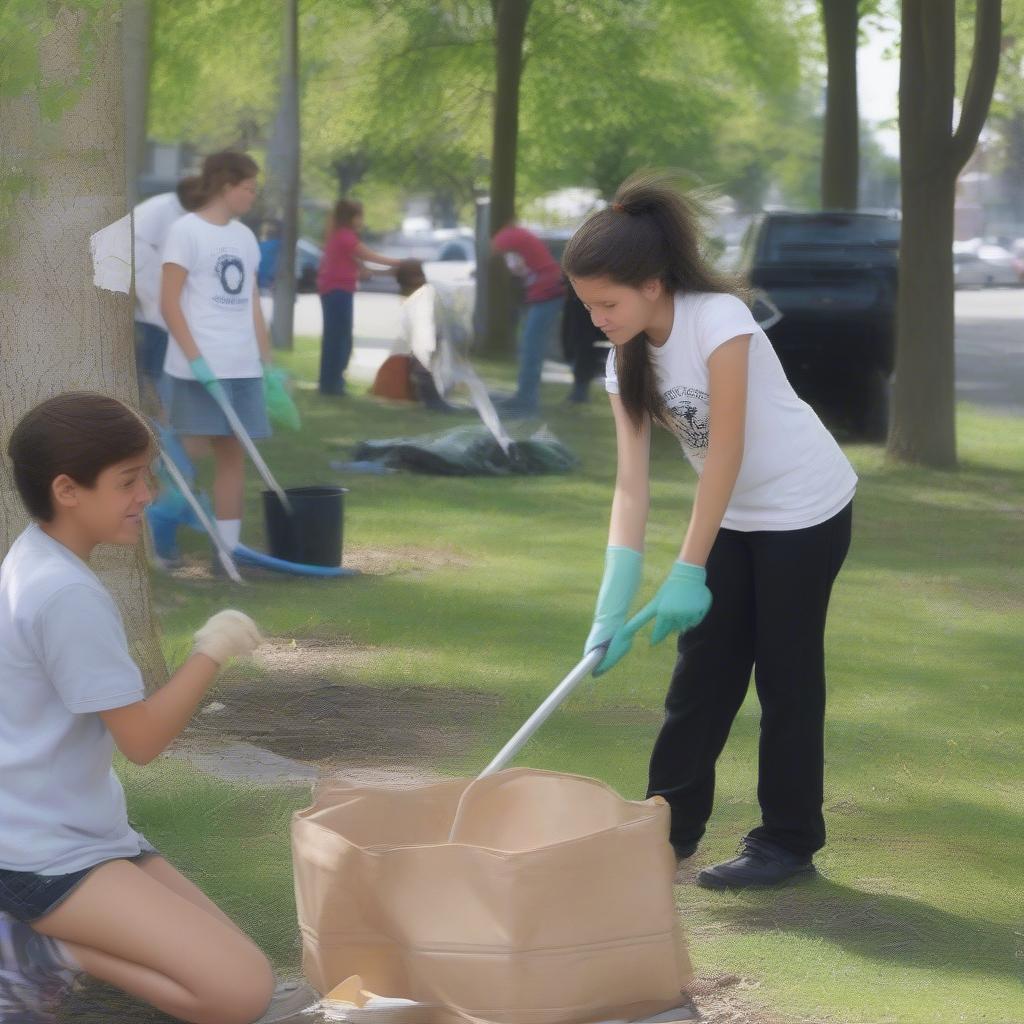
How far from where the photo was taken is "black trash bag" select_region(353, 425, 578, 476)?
10883 millimetres

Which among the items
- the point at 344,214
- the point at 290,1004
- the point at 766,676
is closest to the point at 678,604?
the point at 766,676

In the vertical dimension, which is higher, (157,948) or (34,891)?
(34,891)

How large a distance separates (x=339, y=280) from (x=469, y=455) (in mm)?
4690

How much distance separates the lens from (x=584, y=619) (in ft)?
22.5

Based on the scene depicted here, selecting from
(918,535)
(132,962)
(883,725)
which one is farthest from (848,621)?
(132,962)

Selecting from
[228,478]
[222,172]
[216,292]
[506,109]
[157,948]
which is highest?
[506,109]

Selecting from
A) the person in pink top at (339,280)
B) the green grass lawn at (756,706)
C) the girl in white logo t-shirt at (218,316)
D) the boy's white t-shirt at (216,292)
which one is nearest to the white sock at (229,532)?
the girl in white logo t-shirt at (218,316)

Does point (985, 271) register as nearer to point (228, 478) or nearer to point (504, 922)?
point (228, 478)

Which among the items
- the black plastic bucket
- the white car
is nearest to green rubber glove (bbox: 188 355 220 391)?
the black plastic bucket

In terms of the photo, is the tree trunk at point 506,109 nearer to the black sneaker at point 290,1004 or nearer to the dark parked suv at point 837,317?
the dark parked suv at point 837,317

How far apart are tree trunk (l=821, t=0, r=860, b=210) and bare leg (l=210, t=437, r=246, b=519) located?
1054cm

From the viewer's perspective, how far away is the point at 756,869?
13.0ft

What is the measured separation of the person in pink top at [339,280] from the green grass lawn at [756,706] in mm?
4339

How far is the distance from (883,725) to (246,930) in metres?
2.48
